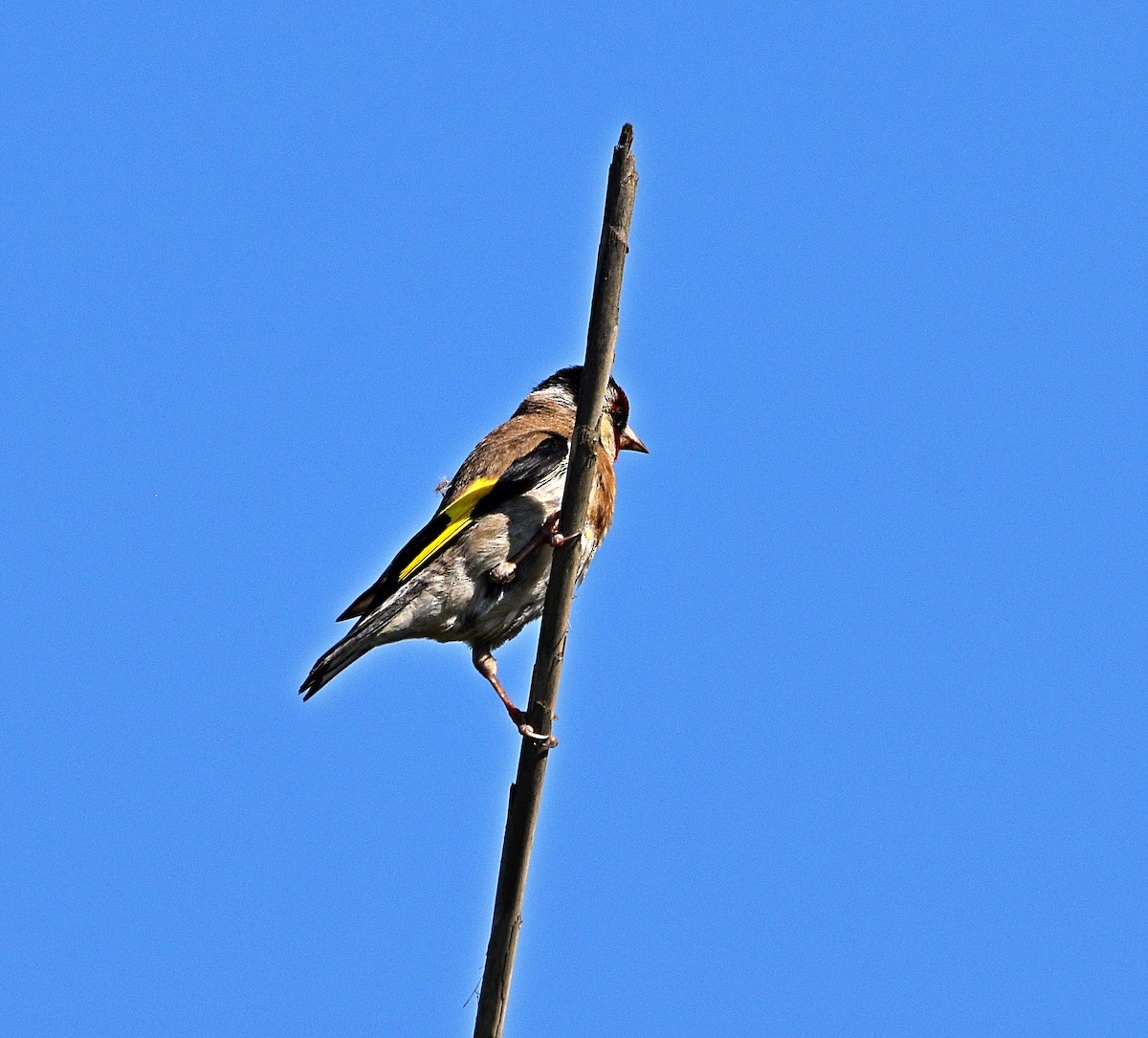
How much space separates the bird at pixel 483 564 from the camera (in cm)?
731

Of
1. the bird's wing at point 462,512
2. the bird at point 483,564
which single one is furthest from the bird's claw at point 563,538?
the bird's wing at point 462,512

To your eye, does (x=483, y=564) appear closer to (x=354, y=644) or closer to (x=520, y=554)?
(x=520, y=554)

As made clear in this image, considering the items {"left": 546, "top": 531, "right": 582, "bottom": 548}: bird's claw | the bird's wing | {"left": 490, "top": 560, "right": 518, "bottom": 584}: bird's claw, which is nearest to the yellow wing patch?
the bird's wing

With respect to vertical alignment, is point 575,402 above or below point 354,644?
above

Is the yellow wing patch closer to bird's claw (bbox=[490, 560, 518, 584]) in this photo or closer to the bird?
the bird

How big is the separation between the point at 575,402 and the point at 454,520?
5.10ft

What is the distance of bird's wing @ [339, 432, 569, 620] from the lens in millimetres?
7422

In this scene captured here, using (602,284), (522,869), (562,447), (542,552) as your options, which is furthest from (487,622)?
(602,284)

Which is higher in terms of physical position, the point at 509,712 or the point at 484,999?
the point at 509,712

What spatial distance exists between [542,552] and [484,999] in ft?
8.20

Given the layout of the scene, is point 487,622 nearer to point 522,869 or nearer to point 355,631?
point 355,631

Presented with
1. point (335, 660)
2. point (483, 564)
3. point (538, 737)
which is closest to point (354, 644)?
point (335, 660)

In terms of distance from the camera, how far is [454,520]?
750 cm

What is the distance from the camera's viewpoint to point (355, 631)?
7195 millimetres
